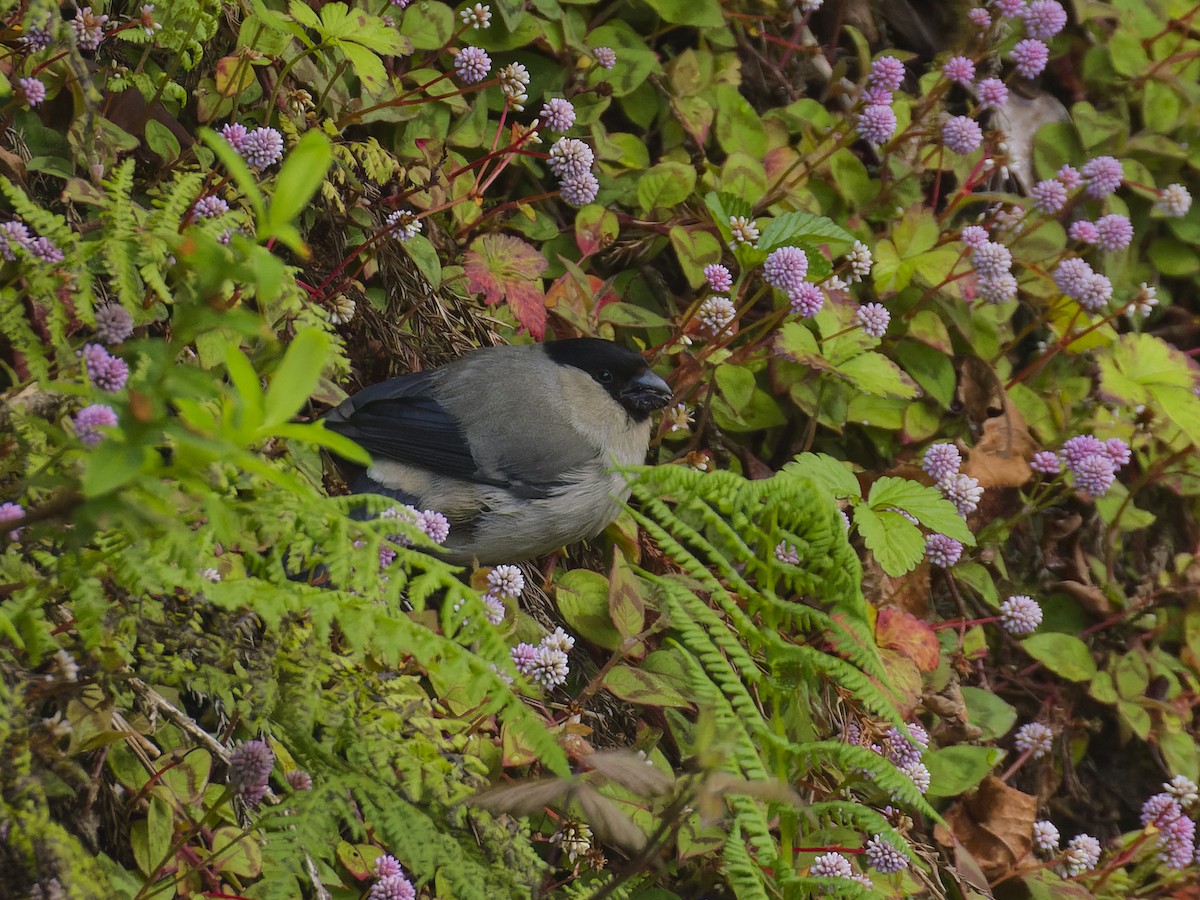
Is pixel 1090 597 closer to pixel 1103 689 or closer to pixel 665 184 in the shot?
pixel 1103 689

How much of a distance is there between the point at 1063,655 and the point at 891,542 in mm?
1269

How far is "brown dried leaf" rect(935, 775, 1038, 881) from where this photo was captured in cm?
336

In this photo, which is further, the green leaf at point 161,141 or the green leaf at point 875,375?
the green leaf at point 875,375

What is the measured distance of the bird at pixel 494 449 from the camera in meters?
3.24

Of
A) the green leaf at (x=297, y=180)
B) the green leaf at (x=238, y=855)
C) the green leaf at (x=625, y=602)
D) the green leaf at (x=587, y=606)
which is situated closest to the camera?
the green leaf at (x=297, y=180)

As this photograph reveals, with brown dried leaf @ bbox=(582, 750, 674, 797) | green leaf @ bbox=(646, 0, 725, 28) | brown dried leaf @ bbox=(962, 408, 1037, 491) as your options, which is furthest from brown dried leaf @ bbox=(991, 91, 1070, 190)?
brown dried leaf @ bbox=(582, 750, 674, 797)

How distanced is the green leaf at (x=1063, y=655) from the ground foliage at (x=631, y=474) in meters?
0.02

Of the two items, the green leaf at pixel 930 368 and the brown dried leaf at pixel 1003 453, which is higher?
the green leaf at pixel 930 368

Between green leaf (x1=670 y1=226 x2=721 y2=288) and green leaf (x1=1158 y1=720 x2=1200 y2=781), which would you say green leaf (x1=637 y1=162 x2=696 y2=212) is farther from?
green leaf (x1=1158 y1=720 x2=1200 y2=781)

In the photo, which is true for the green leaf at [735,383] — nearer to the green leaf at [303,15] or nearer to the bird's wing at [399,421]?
the bird's wing at [399,421]

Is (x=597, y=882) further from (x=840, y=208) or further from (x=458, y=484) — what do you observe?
(x=840, y=208)

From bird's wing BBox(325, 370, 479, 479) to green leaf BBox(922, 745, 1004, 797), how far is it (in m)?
1.55

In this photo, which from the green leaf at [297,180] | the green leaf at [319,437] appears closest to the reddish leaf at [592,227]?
the green leaf at [297,180]

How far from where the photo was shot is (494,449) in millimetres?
3332
